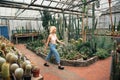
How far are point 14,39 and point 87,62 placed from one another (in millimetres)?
9534

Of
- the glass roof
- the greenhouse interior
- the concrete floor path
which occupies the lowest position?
the concrete floor path

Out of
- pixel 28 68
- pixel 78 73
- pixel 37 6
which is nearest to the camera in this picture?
pixel 28 68

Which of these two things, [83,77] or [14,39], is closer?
[83,77]

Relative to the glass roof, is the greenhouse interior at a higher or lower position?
lower

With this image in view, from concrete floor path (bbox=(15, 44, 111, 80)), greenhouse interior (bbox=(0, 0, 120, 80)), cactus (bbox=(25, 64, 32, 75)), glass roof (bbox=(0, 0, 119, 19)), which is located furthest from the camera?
glass roof (bbox=(0, 0, 119, 19))

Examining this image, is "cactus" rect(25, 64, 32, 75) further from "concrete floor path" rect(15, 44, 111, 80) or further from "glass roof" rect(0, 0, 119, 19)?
"glass roof" rect(0, 0, 119, 19)

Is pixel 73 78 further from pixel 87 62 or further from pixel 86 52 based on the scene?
pixel 86 52

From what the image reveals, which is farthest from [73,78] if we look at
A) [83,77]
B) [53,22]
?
[53,22]

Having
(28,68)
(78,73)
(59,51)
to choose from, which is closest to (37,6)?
(59,51)

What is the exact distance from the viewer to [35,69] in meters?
2.36

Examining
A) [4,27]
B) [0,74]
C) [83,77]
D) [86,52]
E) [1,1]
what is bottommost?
[83,77]

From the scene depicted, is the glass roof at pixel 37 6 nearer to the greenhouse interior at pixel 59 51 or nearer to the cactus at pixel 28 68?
the greenhouse interior at pixel 59 51

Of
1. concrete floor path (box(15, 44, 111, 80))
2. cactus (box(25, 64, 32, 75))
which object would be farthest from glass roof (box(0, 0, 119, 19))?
cactus (box(25, 64, 32, 75))

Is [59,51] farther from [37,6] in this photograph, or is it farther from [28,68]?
[28,68]
